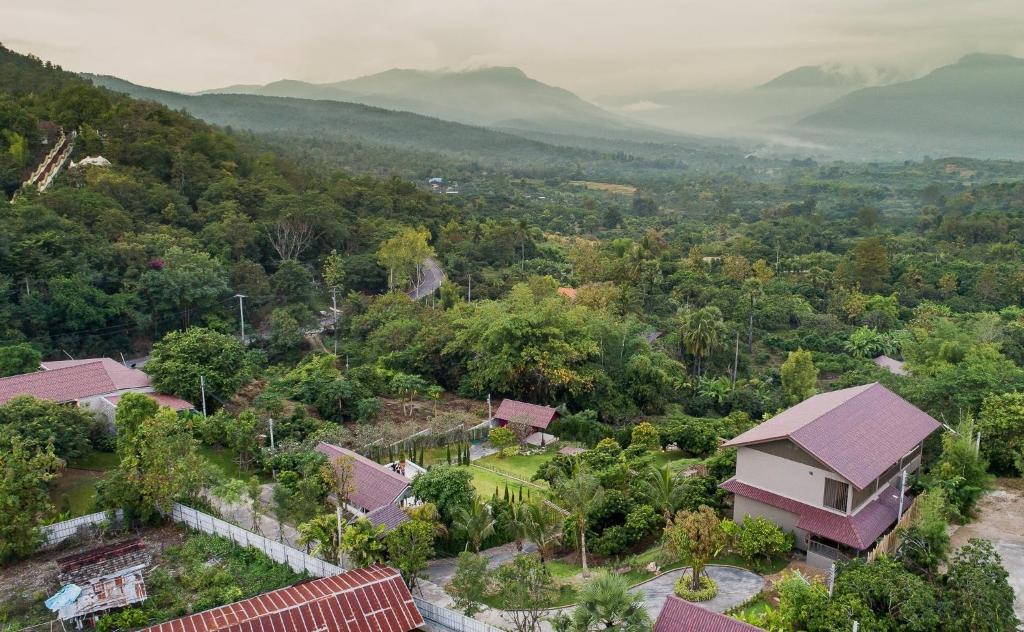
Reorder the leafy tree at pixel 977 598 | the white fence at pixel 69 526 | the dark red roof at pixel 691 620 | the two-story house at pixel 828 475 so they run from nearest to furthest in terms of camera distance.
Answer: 1. the leafy tree at pixel 977 598
2. the dark red roof at pixel 691 620
3. the two-story house at pixel 828 475
4. the white fence at pixel 69 526

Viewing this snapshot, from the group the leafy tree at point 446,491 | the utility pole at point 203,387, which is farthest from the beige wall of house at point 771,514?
the utility pole at point 203,387

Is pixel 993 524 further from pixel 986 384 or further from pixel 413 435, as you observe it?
pixel 413 435

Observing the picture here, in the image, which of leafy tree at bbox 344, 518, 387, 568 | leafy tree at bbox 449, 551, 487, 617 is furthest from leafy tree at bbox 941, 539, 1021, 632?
leafy tree at bbox 344, 518, 387, 568

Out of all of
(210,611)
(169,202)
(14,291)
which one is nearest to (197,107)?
(169,202)

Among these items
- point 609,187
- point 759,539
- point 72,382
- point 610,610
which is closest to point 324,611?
point 610,610

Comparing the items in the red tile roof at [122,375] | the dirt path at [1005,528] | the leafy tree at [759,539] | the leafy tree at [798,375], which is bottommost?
the leafy tree at [798,375]

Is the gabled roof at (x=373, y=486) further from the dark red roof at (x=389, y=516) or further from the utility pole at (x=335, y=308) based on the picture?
the utility pole at (x=335, y=308)
